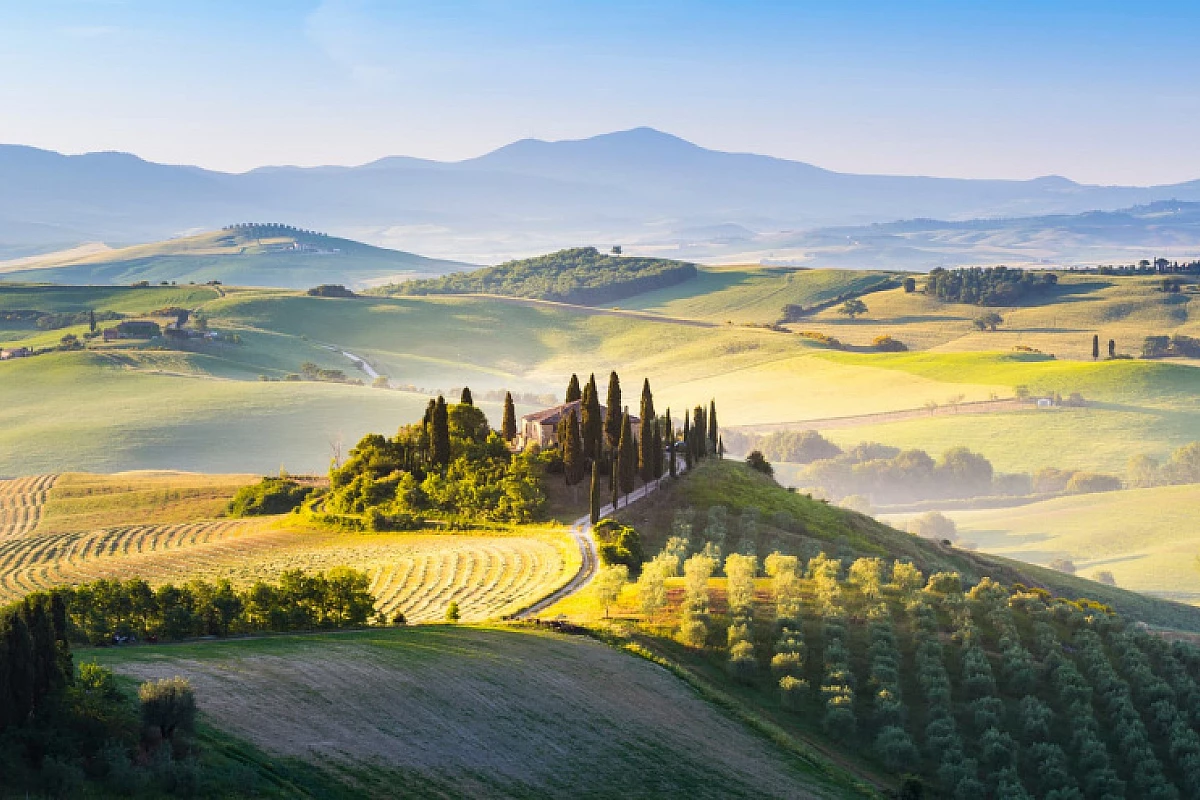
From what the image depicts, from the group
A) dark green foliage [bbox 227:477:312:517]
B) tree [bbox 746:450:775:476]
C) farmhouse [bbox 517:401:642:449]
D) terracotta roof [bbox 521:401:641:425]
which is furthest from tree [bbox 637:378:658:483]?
dark green foliage [bbox 227:477:312:517]

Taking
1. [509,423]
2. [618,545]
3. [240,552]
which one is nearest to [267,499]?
[509,423]

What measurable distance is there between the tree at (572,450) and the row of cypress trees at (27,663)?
5348 cm

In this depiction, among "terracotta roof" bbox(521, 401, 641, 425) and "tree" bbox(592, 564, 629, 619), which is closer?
"tree" bbox(592, 564, 629, 619)

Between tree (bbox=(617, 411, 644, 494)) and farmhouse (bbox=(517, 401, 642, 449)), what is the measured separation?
733 cm

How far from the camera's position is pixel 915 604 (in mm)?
53938

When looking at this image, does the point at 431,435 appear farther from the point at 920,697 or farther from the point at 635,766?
the point at 635,766

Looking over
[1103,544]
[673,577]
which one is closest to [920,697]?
[673,577]

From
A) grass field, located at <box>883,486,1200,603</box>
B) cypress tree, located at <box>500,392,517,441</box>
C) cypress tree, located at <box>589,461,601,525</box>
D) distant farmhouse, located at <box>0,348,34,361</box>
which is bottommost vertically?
grass field, located at <box>883,486,1200,603</box>

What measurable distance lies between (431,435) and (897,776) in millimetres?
48463

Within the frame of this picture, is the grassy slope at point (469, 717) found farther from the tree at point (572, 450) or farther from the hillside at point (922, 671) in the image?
the tree at point (572, 450)

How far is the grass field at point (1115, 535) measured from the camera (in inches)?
4227

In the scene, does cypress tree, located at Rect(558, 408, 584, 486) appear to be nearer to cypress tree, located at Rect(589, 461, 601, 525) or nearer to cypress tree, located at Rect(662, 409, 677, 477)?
cypress tree, located at Rect(589, 461, 601, 525)

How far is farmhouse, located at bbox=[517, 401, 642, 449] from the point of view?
87.6 metres

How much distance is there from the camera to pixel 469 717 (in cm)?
3098
